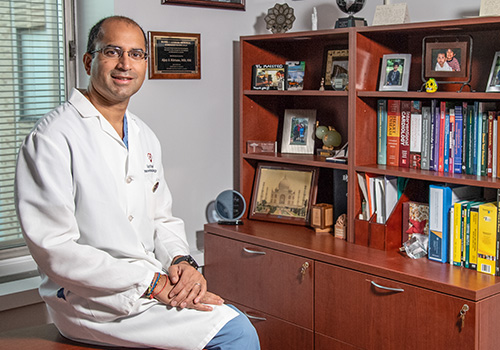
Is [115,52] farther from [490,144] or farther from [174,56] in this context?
[490,144]

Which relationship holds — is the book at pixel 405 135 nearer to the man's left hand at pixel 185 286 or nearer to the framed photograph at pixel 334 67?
the framed photograph at pixel 334 67

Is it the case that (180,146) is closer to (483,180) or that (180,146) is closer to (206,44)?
(206,44)

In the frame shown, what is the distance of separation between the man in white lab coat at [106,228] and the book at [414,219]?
0.93m

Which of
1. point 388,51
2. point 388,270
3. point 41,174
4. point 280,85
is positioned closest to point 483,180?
point 388,270

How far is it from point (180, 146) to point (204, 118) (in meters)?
0.20

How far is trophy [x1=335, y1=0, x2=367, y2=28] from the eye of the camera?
2904 mm

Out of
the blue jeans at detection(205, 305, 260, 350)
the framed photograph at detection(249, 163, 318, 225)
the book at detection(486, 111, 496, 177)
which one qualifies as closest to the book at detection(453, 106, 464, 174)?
the book at detection(486, 111, 496, 177)

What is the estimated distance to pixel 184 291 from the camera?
2.06 meters

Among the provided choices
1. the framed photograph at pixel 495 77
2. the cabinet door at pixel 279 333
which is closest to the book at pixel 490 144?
the framed photograph at pixel 495 77

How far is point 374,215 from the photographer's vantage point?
2.79 m

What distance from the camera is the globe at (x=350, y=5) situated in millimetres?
2914

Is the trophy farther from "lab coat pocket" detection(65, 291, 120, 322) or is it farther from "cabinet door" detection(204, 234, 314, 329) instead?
"lab coat pocket" detection(65, 291, 120, 322)

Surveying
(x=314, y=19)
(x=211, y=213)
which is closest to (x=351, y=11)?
(x=314, y=19)

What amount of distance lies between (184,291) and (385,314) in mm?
830
